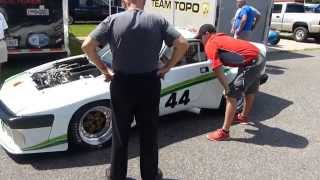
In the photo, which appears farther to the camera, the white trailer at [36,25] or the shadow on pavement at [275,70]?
the shadow on pavement at [275,70]

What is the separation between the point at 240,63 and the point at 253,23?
14.9ft

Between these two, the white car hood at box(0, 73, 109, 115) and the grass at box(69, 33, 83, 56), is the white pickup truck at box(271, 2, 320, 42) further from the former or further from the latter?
the white car hood at box(0, 73, 109, 115)

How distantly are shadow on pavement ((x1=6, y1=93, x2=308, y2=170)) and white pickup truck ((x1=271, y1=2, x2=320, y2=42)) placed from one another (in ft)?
36.5

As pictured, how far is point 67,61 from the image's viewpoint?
232 inches

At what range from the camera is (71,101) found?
15.3ft

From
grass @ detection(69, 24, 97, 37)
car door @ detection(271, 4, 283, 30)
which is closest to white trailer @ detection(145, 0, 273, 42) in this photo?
grass @ detection(69, 24, 97, 37)

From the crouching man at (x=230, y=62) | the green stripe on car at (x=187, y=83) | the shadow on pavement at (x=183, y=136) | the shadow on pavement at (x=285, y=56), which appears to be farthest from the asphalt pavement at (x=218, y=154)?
the shadow on pavement at (x=285, y=56)

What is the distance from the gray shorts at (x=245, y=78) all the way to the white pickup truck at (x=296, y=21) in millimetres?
12914

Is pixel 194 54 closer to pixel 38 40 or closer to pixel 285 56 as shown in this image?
pixel 38 40

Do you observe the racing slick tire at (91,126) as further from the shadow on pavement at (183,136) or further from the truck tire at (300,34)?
the truck tire at (300,34)

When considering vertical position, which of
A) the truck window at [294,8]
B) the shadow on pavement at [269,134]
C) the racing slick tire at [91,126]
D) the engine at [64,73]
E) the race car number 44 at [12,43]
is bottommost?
the shadow on pavement at [269,134]

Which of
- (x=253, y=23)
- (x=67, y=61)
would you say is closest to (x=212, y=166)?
(x=67, y=61)

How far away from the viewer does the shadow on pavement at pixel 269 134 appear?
5.46 metres

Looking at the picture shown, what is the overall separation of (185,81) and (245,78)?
78 centimetres
